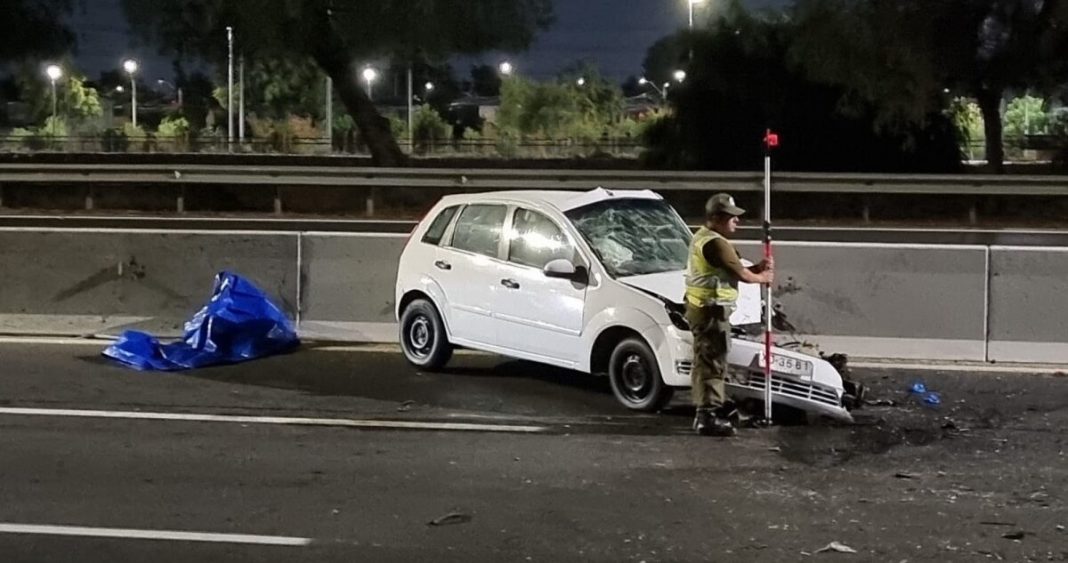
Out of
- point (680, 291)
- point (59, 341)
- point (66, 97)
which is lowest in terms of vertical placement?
point (59, 341)

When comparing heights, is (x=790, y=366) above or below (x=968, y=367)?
above

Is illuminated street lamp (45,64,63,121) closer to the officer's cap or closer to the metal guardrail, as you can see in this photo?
the metal guardrail

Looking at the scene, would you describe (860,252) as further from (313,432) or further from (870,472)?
(313,432)

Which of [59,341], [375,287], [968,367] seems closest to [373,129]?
[59,341]

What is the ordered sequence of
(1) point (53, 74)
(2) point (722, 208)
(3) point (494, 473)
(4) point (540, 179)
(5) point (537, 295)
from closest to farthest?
1. (3) point (494, 473)
2. (2) point (722, 208)
3. (5) point (537, 295)
4. (4) point (540, 179)
5. (1) point (53, 74)

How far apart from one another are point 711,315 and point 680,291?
36.7 inches

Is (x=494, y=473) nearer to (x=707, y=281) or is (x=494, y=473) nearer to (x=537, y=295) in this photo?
(x=707, y=281)

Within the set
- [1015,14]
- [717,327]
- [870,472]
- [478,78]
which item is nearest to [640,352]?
[717,327]

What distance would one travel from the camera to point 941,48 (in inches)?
1410

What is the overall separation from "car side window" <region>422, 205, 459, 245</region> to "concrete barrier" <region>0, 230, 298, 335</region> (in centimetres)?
191

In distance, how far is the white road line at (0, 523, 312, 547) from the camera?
707 cm

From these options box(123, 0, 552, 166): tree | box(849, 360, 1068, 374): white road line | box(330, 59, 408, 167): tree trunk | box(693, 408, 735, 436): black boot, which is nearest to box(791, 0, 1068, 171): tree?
box(123, 0, 552, 166): tree

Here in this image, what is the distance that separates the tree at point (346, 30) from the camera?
121 ft

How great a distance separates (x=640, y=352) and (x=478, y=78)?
73258mm
